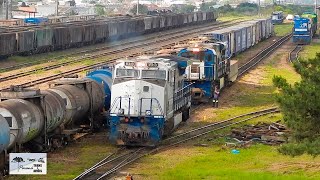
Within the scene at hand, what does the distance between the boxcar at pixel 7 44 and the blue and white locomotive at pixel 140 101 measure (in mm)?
34420

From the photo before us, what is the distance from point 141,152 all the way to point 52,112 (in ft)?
12.7

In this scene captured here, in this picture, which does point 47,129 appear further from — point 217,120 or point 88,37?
point 88,37

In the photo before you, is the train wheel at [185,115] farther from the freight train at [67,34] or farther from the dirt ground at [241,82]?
the freight train at [67,34]

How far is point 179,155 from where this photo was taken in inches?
1064

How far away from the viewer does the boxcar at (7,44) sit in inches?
2413

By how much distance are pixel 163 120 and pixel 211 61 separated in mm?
12859

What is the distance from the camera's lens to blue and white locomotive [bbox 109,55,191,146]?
2761 centimetres

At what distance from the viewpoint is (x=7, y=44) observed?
6250 centimetres

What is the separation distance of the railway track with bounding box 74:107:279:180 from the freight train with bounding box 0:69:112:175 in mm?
2252

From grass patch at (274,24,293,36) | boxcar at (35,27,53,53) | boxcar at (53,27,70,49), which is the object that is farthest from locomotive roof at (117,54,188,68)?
grass patch at (274,24,293,36)

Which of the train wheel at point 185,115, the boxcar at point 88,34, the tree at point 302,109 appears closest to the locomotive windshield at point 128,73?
the train wheel at point 185,115

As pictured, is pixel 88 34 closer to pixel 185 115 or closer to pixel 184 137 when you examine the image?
pixel 185 115

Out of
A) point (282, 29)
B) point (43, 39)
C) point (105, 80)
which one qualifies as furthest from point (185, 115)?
point (282, 29)

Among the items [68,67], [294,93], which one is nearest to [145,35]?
[68,67]
